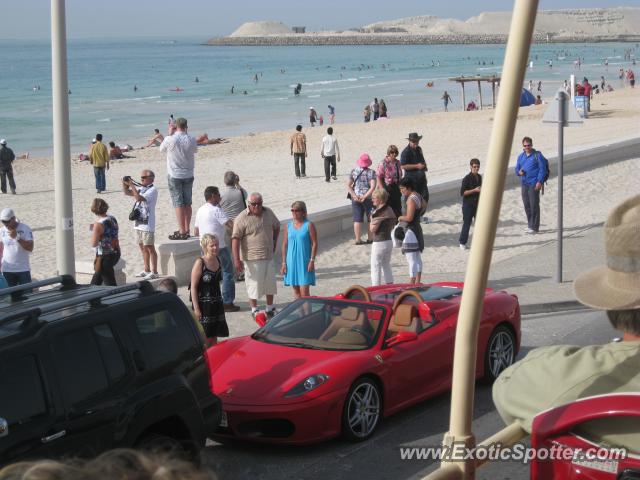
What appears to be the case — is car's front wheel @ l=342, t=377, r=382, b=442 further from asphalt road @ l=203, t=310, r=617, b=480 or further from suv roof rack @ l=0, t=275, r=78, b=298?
suv roof rack @ l=0, t=275, r=78, b=298

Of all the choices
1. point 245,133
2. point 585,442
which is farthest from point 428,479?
point 245,133

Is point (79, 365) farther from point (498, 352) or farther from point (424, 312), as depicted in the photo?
point (498, 352)

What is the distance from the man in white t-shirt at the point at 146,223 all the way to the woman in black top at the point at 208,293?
4199 mm

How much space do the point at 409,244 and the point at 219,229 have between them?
2758mm

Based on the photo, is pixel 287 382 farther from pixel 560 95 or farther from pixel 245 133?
pixel 245 133

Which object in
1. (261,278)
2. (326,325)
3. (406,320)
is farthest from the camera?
(261,278)

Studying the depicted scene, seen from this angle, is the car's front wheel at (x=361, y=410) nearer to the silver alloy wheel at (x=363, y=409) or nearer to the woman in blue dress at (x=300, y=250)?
the silver alloy wheel at (x=363, y=409)

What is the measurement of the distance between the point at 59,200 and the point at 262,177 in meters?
20.9

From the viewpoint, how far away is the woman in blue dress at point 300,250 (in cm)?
1302

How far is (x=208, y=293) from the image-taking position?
10867mm

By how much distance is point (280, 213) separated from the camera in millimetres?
18578

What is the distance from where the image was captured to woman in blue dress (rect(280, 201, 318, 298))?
42.7ft

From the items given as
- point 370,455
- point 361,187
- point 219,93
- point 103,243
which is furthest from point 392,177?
point 219,93

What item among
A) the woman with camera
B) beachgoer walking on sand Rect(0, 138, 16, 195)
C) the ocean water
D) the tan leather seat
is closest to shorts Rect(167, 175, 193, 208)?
the woman with camera
